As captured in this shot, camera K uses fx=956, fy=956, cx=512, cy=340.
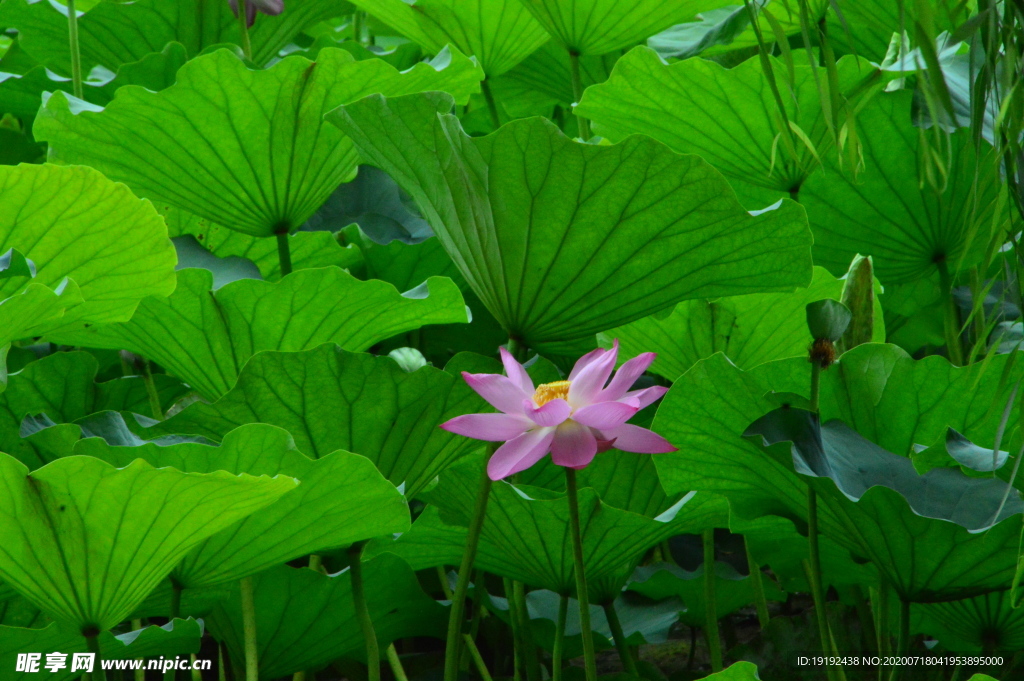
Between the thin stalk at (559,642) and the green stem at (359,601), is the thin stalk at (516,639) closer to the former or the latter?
the thin stalk at (559,642)

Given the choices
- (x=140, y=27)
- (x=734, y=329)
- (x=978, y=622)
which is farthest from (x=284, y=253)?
(x=978, y=622)

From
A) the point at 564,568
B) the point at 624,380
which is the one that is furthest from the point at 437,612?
the point at 624,380

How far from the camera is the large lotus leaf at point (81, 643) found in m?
0.71

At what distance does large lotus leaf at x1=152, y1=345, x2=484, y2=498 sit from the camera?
72cm

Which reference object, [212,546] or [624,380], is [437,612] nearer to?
[212,546]

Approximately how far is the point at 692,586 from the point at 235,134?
65 centimetres

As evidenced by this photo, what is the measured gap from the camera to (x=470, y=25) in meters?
1.09

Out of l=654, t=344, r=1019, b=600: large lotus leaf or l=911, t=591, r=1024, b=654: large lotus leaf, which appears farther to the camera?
l=911, t=591, r=1024, b=654: large lotus leaf

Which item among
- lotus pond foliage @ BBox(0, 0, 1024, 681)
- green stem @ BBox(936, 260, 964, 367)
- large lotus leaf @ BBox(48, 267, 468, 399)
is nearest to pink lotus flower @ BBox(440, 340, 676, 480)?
lotus pond foliage @ BBox(0, 0, 1024, 681)

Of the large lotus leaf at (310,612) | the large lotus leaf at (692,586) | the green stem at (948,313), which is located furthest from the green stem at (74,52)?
the green stem at (948,313)

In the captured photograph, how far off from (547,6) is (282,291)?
1.37ft

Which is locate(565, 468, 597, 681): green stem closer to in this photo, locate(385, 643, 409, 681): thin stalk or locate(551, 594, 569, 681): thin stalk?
locate(551, 594, 569, 681): thin stalk

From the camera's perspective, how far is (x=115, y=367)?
1303 mm

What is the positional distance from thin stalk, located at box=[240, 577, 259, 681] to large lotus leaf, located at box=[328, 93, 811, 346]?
31 centimetres
